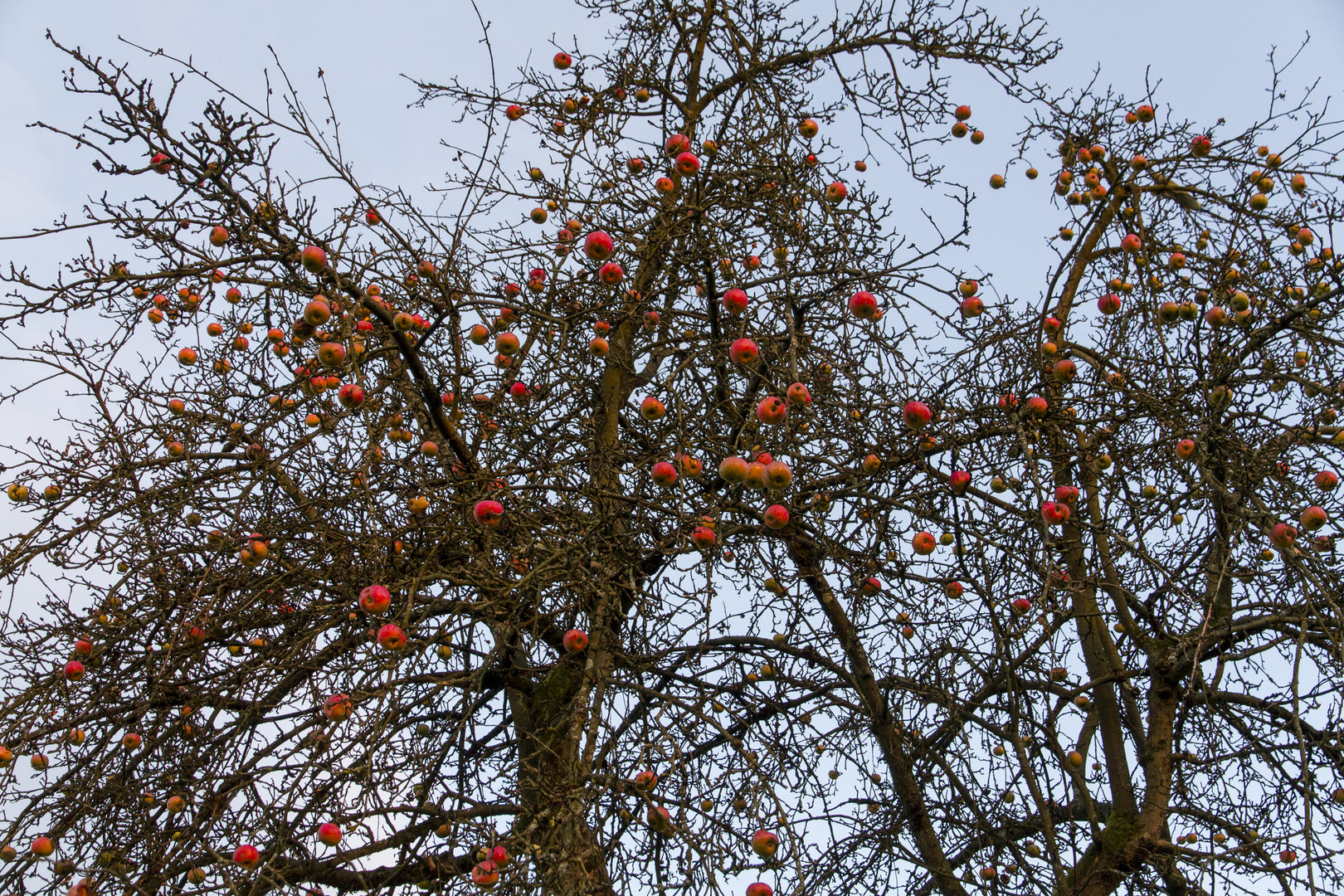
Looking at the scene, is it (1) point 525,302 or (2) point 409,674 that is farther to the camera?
(1) point 525,302

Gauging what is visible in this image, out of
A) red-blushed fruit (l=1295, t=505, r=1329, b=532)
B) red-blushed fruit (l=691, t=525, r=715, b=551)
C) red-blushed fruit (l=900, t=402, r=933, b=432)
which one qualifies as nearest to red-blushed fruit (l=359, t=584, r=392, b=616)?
red-blushed fruit (l=691, t=525, r=715, b=551)

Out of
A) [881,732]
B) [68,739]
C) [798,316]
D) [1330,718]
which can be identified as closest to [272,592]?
[68,739]

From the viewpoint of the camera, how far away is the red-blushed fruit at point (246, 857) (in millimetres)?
2395

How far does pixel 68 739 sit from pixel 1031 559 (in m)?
3.51

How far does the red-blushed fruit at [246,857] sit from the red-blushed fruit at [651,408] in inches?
73.6

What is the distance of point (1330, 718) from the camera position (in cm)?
368

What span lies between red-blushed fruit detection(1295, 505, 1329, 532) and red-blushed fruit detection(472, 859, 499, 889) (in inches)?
101

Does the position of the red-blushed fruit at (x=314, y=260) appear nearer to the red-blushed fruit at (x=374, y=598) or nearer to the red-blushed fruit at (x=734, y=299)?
the red-blushed fruit at (x=374, y=598)

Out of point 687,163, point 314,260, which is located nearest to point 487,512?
point 314,260

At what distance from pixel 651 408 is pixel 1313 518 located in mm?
2103

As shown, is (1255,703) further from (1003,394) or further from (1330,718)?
(1003,394)

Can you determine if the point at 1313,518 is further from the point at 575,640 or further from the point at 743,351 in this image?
the point at 575,640

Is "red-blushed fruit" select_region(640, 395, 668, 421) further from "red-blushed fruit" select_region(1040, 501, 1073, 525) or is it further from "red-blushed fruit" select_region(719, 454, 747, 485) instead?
"red-blushed fruit" select_region(1040, 501, 1073, 525)

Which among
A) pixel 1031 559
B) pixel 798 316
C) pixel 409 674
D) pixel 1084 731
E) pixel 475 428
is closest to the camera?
pixel 409 674
